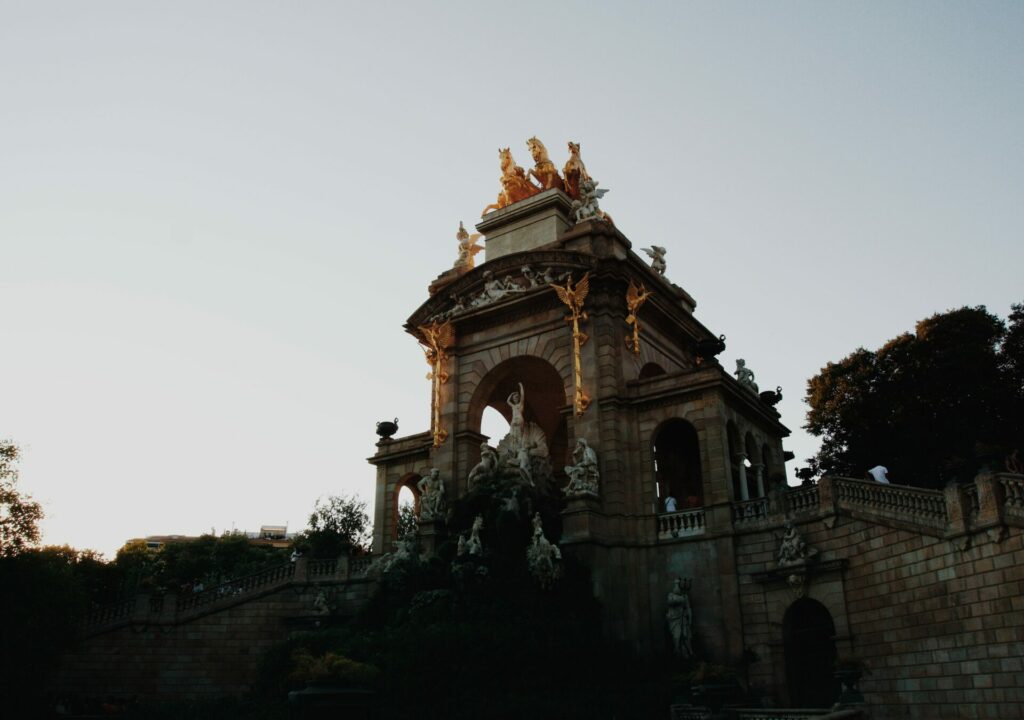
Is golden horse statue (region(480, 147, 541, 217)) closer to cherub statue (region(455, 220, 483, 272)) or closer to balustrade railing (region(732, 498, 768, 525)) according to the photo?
cherub statue (region(455, 220, 483, 272))

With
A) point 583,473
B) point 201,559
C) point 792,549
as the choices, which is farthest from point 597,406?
point 201,559

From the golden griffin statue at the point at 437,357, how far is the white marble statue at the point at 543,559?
24.9ft

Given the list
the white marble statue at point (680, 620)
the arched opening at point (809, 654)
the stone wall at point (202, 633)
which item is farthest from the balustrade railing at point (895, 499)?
the stone wall at point (202, 633)

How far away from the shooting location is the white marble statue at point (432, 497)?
2728cm

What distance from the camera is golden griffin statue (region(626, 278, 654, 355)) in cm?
2741

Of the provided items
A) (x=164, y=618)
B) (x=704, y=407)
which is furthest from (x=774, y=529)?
(x=164, y=618)

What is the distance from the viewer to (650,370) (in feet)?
95.3

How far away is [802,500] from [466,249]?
54.4 feet

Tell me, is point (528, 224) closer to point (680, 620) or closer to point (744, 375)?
point (744, 375)

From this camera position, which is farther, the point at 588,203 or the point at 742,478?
the point at 588,203

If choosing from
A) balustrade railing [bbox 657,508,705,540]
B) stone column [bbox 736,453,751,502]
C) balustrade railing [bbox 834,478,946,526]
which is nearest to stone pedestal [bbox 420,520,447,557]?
balustrade railing [bbox 657,508,705,540]

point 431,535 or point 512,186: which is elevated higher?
point 512,186

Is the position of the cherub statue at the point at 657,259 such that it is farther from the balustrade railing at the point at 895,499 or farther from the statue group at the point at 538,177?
the balustrade railing at the point at 895,499

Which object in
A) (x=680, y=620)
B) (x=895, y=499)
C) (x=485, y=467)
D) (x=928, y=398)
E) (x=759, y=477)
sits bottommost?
(x=680, y=620)
